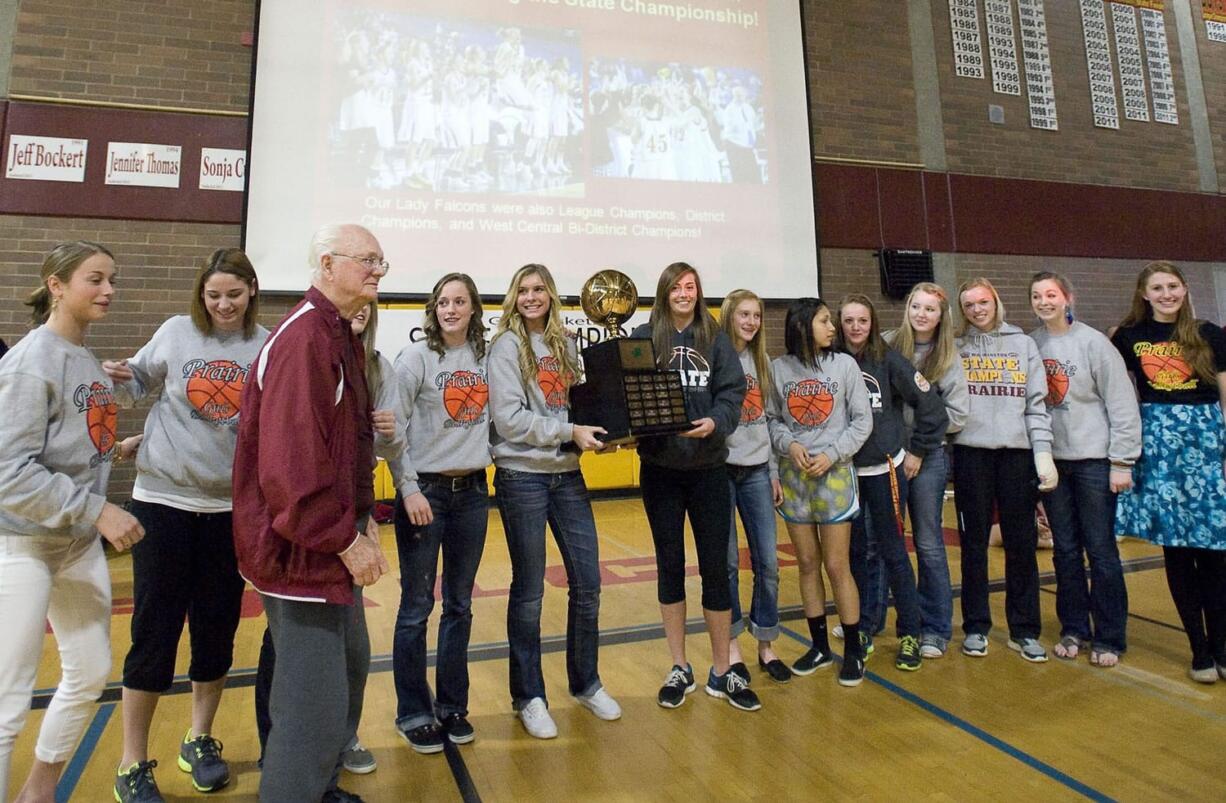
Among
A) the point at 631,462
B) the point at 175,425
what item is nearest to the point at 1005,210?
the point at 631,462

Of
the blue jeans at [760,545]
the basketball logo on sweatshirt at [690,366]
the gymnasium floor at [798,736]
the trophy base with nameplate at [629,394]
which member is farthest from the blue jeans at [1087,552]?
the trophy base with nameplate at [629,394]

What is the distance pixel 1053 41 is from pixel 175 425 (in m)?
9.30

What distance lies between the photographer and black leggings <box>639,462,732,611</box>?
2.13 metres

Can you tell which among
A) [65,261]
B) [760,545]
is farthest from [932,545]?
[65,261]

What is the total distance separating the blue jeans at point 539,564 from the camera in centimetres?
204

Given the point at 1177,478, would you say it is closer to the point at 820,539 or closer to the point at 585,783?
the point at 820,539

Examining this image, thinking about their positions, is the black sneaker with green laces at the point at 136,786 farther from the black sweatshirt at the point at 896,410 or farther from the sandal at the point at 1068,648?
the sandal at the point at 1068,648

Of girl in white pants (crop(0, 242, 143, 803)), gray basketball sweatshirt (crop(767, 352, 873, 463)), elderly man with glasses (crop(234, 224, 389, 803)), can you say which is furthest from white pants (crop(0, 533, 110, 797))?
gray basketball sweatshirt (crop(767, 352, 873, 463))

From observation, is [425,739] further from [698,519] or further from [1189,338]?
[1189,338]

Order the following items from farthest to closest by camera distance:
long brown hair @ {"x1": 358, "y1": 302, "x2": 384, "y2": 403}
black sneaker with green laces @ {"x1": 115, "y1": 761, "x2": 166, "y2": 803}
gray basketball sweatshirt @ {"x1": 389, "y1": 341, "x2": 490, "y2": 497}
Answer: gray basketball sweatshirt @ {"x1": 389, "y1": 341, "x2": 490, "y2": 497}, long brown hair @ {"x1": 358, "y1": 302, "x2": 384, "y2": 403}, black sneaker with green laces @ {"x1": 115, "y1": 761, "x2": 166, "y2": 803}

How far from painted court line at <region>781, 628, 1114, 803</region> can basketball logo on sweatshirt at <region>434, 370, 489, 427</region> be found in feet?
5.73

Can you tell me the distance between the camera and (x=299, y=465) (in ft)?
3.71

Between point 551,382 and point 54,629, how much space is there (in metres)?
1.39

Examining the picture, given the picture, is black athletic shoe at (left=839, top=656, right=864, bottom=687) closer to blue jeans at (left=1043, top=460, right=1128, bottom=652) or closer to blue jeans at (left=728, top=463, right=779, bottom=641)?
blue jeans at (left=728, top=463, right=779, bottom=641)
